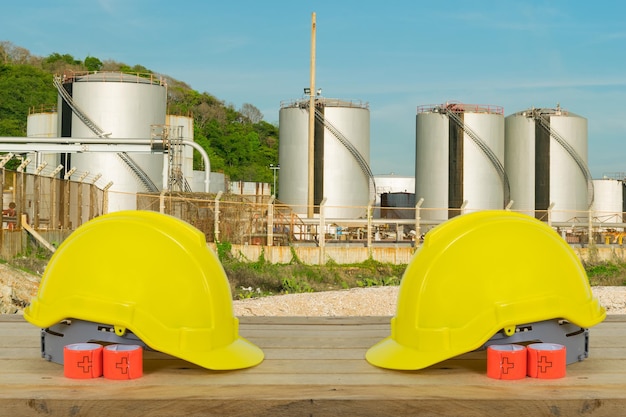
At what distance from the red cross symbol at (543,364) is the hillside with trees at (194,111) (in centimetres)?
5282

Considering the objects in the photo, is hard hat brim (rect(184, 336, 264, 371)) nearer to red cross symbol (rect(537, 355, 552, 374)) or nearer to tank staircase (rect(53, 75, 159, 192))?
red cross symbol (rect(537, 355, 552, 374))

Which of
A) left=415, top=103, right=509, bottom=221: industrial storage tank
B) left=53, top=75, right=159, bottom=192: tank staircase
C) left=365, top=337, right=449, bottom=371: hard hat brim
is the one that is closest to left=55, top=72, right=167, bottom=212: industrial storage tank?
left=53, top=75, right=159, bottom=192: tank staircase

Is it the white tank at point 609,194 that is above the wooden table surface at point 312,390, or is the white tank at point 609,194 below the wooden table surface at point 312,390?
above

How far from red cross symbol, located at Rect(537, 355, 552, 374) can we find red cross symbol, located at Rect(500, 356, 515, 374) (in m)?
0.11

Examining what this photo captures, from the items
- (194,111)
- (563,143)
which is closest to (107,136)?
(563,143)

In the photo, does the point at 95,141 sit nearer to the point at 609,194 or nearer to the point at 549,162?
the point at 549,162

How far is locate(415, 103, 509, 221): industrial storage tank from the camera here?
117 feet

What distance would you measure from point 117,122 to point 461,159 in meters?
16.4

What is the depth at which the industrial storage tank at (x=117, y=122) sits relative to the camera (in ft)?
108

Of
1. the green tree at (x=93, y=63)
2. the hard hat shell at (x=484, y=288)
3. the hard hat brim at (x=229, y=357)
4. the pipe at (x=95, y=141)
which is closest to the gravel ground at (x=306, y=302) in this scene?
the hard hat brim at (x=229, y=357)

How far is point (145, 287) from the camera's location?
2867 mm

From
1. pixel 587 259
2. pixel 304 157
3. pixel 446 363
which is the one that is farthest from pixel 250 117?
pixel 446 363

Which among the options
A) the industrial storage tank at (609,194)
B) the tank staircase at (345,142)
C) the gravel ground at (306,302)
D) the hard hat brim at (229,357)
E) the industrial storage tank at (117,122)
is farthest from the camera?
the industrial storage tank at (609,194)

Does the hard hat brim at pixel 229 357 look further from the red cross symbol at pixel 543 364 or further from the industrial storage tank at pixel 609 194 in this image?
the industrial storage tank at pixel 609 194
